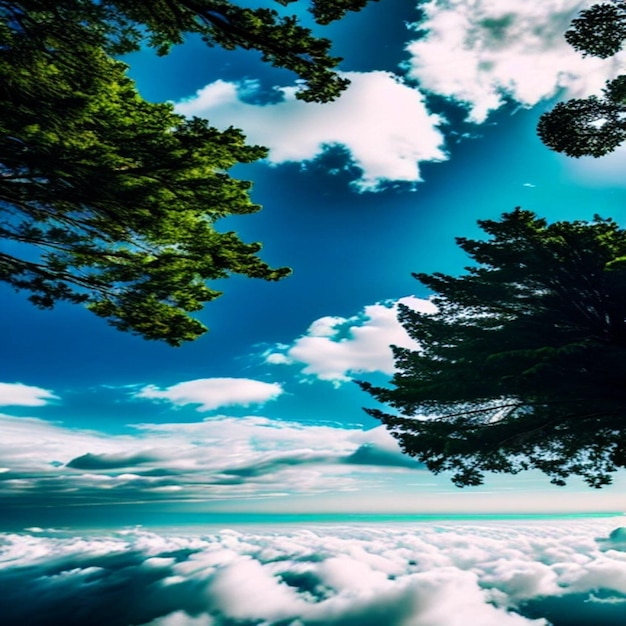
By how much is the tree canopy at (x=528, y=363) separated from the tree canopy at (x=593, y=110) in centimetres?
381

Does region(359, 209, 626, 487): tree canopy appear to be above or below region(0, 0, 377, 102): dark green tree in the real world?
below

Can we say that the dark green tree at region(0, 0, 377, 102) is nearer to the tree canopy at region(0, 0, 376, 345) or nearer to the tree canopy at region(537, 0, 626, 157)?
the tree canopy at region(0, 0, 376, 345)

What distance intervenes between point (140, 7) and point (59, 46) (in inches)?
61.1

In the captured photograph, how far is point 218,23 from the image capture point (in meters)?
7.00

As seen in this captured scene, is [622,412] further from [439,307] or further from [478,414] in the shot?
[439,307]

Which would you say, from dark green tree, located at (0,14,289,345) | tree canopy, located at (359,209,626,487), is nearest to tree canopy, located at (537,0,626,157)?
tree canopy, located at (359,209,626,487)

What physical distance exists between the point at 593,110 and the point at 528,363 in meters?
6.22

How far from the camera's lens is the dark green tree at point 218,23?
654 cm

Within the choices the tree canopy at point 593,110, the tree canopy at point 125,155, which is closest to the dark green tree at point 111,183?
the tree canopy at point 125,155

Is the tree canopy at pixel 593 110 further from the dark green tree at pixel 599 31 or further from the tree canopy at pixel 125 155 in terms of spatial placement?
the tree canopy at pixel 125 155

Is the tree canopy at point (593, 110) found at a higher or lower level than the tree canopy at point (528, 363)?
higher

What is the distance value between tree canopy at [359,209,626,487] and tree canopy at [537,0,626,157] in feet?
12.5

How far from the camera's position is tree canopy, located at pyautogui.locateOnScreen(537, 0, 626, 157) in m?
8.28

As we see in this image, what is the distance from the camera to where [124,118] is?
24.5 feet
